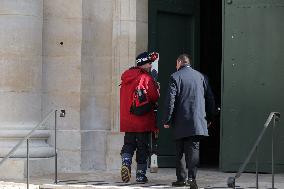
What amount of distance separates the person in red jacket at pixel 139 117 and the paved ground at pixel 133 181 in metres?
0.29

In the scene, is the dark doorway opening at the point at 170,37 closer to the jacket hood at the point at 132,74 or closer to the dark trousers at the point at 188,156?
the jacket hood at the point at 132,74

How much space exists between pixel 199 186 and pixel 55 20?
3749 millimetres

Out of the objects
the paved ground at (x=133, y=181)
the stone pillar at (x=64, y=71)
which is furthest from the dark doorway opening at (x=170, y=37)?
the stone pillar at (x=64, y=71)

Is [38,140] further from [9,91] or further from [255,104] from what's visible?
[255,104]

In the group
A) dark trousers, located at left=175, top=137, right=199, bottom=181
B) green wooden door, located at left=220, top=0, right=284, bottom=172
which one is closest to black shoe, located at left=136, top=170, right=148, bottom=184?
dark trousers, located at left=175, top=137, right=199, bottom=181

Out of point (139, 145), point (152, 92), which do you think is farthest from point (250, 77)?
point (139, 145)

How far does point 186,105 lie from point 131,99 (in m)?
1.02

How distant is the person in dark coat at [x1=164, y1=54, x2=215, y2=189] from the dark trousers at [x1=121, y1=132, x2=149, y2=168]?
2.33 feet

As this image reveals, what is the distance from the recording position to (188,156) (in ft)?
34.4

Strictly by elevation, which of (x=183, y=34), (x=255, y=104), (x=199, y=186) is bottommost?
(x=199, y=186)

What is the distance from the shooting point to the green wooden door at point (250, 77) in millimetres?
12570

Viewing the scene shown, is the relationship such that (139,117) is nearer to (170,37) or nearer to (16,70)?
(16,70)

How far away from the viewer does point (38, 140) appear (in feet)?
41.5

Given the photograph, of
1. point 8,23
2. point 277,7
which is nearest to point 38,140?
point 8,23
